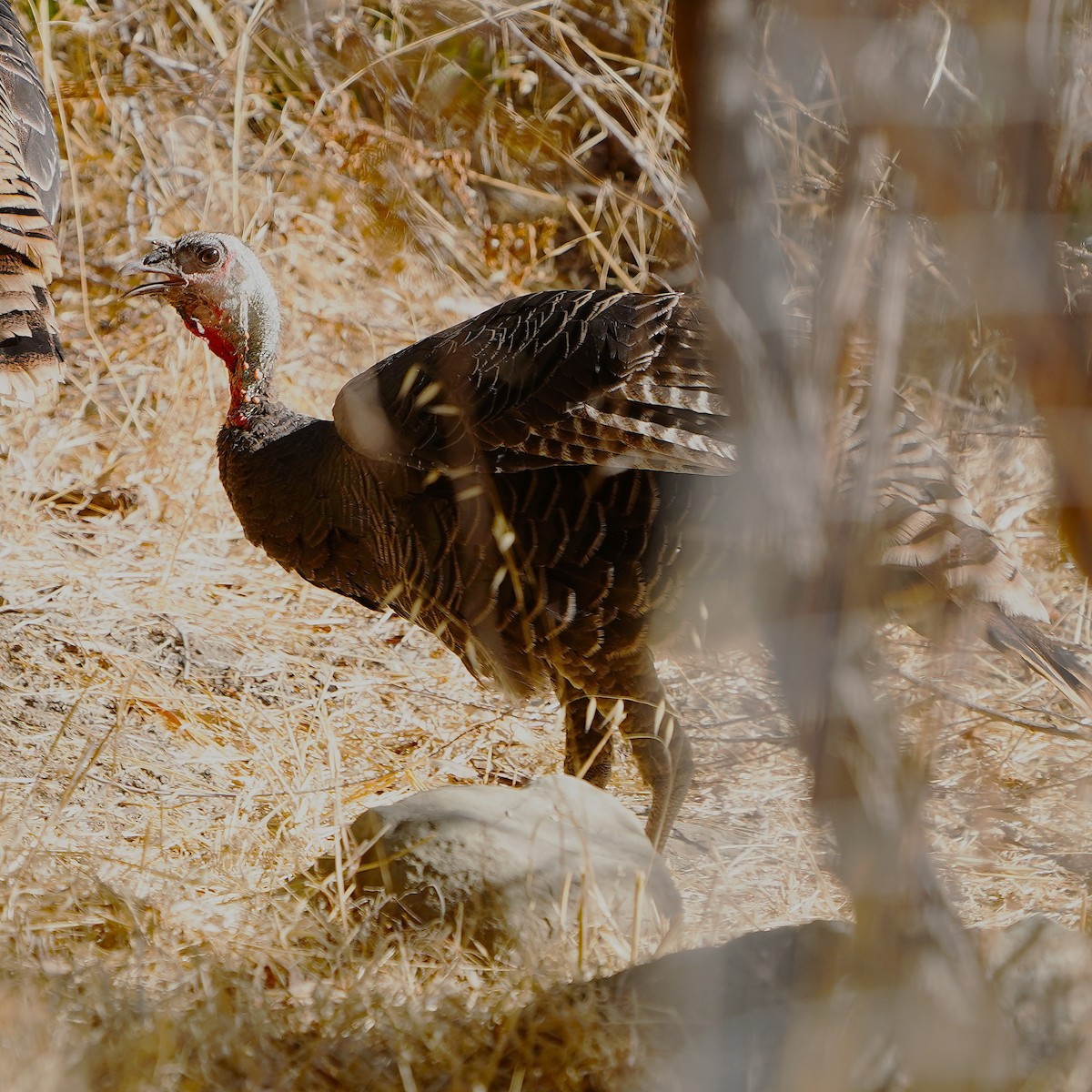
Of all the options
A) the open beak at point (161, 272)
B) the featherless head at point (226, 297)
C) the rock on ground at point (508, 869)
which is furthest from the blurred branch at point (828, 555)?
the open beak at point (161, 272)

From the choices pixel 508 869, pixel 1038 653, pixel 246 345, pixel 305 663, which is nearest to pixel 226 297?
pixel 246 345

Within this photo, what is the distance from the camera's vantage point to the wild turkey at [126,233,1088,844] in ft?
6.79

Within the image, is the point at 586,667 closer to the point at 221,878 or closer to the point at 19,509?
the point at 221,878

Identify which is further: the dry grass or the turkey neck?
the turkey neck

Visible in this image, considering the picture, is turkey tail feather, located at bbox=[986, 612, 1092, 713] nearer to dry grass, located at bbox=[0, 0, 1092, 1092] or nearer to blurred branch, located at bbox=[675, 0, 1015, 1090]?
dry grass, located at bbox=[0, 0, 1092, 1092]

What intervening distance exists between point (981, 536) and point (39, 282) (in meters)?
1.86

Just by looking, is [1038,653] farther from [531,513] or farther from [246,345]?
[246,345]

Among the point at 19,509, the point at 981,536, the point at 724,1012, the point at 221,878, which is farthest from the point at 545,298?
the point at 19,509

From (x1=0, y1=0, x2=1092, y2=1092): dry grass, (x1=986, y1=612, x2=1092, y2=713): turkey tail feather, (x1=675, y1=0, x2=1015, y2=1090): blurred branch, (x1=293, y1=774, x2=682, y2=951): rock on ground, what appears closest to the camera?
(x1=675, y1=0, x2=1015, y2=1090): blurred branch

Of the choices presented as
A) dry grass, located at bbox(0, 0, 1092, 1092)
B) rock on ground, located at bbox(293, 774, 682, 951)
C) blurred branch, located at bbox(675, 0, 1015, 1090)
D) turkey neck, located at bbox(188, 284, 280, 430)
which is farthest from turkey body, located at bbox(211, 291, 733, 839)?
blurred branch, located at bbox(675, 0, 1015, 1090)

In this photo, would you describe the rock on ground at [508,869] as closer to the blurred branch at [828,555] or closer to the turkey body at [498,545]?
the turkey body at [498,545]

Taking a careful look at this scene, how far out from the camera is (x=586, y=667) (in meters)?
2.36

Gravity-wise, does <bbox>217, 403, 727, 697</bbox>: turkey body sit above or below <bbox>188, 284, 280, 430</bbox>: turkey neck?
below

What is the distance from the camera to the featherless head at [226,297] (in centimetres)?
276
